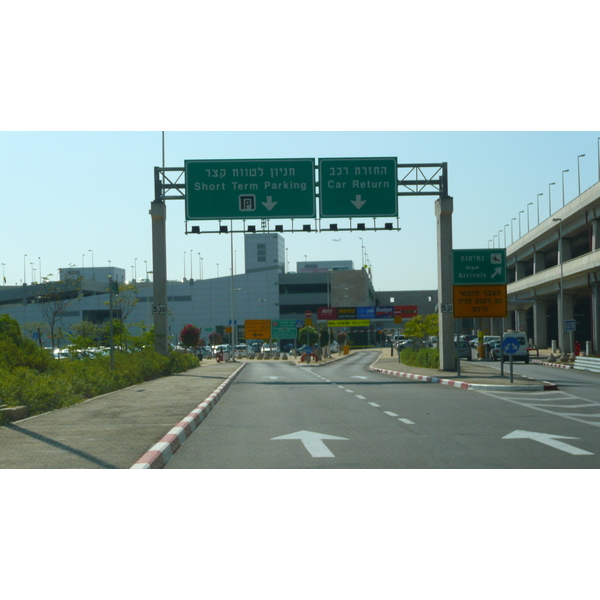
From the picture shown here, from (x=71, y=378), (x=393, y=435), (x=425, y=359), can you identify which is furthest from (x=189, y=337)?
(x=393, y=435)

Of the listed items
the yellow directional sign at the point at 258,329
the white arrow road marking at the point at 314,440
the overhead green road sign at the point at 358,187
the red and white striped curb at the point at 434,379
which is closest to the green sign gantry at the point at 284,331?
the yellow directional sign at the point at 258,329

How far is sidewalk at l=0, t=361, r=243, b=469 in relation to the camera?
906 cm

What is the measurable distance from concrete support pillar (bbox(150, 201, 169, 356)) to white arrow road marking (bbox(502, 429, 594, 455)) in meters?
22.1

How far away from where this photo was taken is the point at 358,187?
30906 millimetres

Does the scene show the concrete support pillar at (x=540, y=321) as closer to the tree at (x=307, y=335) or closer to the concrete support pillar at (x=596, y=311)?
the tree at (x=307, y=335)

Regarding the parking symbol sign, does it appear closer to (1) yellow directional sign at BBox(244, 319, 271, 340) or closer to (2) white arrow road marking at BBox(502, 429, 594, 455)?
(2) white arrow road marking at BBox(502, 429, 594, 455)

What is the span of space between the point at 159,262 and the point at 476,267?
1319cm

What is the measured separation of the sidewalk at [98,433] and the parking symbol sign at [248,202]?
44.6ft

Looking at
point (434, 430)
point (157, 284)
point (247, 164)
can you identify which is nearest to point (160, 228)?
point (157, 284)

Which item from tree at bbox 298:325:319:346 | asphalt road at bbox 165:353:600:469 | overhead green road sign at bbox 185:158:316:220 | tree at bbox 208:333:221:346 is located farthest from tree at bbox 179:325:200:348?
asphalt road at bbox 165:353:600:469

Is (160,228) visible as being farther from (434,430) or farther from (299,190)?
(434,430)

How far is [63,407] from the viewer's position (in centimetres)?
1581

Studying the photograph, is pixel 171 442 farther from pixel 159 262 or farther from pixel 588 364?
pixel 588 364

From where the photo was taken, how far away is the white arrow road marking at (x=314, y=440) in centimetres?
1010
